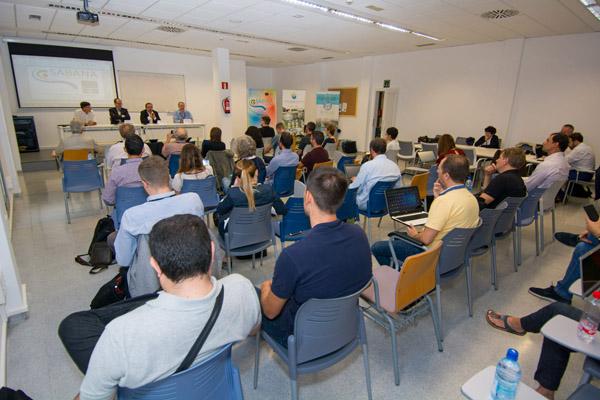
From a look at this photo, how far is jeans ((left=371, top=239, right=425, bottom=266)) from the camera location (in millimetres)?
2576

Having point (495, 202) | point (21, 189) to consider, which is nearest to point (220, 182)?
point (495, 202)

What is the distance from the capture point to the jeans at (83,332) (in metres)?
1.40

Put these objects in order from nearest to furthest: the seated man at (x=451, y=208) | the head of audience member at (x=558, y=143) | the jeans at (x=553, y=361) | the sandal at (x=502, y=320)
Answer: the jeans at (x=553, y=361), the seated man at (x=451, y=208), the sandal at (x=502, y=320), the head of audience member at (x=558, y=143)

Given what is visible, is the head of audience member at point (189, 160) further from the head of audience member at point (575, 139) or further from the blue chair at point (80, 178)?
the head of audience member at point (575, 139)

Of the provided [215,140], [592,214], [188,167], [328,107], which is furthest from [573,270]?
[328,107]

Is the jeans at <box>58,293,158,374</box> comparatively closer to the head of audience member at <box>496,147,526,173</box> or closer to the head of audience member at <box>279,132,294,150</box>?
the head of audience member at <box>279,132,294,150</box>

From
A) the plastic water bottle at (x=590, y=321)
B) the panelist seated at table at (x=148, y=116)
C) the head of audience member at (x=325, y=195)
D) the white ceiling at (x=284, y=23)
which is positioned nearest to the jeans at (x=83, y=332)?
the head of audience member at (x=325, y=195)

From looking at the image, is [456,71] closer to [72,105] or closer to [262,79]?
[262,79]

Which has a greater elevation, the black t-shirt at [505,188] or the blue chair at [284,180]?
the black t-shirt at [505,188]

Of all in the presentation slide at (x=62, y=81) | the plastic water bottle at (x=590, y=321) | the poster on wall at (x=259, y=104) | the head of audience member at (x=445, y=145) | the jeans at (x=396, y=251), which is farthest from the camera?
the poster on wall at (x=259, y=104)

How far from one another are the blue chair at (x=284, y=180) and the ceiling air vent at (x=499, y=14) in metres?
4.37

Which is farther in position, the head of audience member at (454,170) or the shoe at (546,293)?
the shoe at (546,293)

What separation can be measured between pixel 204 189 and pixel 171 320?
9.15 ft

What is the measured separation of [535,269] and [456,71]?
23.3 feet
